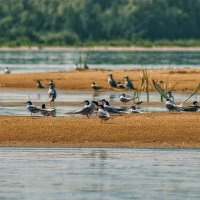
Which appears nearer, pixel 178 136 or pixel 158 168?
pixel 158 168

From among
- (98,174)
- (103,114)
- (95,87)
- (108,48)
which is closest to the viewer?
(98,174)

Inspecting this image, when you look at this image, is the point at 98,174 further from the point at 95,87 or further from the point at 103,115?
the point at 95,87

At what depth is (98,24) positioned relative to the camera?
139 meters

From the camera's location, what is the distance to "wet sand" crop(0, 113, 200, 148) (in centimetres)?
2305

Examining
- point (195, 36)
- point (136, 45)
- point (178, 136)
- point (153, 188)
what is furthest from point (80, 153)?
point (195, 36)

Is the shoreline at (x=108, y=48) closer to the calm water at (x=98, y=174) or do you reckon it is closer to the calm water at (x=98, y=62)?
the calm water at (x=98, y=62)

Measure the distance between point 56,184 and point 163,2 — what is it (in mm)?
126487

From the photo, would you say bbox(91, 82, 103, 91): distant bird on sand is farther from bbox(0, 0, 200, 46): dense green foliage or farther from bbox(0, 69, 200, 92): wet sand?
bbox(0, 0, 200, 46): dense green foliage

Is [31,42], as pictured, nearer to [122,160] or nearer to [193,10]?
[193,10]

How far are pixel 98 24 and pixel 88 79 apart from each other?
313ft

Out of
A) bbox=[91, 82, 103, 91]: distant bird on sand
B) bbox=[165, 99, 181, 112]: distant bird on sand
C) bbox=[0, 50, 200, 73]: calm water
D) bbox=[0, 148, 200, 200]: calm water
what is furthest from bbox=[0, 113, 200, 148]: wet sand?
bbox=[0, 50, 200, 73]: calm water

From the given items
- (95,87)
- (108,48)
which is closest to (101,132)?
(95,87)

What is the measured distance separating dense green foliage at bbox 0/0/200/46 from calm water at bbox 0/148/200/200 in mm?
110362

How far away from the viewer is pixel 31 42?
132750 millimetres
